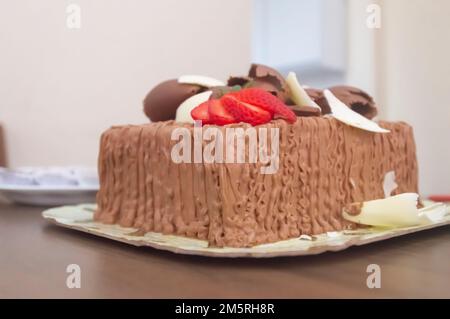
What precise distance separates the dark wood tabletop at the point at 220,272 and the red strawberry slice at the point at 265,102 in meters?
0.22

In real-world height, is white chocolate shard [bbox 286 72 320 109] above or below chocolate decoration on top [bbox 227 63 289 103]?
below

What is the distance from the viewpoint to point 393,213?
2.68 ft

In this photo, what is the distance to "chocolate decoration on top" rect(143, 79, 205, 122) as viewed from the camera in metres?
0.98

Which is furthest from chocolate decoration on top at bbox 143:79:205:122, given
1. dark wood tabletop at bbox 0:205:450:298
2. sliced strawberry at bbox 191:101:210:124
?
dark wood tabletop at bbox 0:205:450:298

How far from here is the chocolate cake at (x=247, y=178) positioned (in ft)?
2.45

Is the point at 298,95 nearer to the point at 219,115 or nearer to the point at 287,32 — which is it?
the point at 219,115

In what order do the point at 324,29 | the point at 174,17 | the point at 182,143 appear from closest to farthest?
the point at 182,143 < the point at 174,17 < the point at 324,29

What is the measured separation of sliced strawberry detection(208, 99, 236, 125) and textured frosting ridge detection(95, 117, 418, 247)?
0.15 feet

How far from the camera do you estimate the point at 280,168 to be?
79 centimetres

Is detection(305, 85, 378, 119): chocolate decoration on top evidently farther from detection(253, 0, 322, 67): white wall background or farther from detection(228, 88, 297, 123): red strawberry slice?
detection(253, 0, 322, 67): white wall background

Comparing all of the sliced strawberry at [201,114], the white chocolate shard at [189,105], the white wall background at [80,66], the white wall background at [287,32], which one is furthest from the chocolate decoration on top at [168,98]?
the white wall background at [287,32]

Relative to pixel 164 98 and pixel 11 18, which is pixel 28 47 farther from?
pixel 164 98

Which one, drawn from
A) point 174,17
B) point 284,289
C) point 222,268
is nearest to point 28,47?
point 174,17
